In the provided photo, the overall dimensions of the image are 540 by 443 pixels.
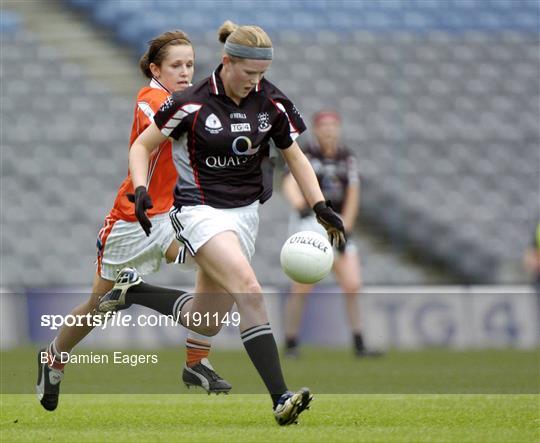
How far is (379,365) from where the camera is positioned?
30.8 ft

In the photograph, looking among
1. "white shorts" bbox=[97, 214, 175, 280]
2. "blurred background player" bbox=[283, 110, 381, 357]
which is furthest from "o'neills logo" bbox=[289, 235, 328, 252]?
"blurred background player" bbox=[283, 110, 381, 357]

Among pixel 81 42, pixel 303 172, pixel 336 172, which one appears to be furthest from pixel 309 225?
pixel 81 42

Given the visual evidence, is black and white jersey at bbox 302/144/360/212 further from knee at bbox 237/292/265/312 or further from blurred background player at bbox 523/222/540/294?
knee at bbox 237/292/265/312

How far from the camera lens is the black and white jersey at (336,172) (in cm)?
1066

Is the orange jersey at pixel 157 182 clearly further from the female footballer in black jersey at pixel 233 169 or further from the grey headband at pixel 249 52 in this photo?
the grey headband at pixel 249 52

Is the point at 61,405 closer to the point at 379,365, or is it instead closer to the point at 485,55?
the point at 379,365

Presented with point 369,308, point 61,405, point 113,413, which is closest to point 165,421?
point 113,413

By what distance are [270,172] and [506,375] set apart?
10.5ft

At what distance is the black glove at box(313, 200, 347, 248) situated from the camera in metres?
5.70

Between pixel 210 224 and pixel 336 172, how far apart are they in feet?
17.3

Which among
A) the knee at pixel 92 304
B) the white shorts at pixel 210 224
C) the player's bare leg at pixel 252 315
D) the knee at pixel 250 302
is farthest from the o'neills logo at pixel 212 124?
the knee at pixel 92 304

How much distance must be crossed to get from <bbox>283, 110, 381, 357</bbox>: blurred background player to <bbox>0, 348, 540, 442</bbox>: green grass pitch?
1.06 feet

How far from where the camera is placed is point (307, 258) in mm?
5707

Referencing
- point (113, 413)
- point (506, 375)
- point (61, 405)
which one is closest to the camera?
point (113, 413)
